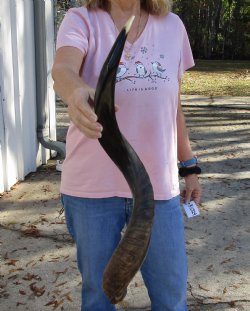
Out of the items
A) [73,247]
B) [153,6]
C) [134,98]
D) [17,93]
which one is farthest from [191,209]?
[17,93]

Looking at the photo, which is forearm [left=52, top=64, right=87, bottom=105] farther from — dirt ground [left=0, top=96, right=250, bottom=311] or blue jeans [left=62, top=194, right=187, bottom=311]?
dirt ground [left=0, top=96, right=250, bottom=311]

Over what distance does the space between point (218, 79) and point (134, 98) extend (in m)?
13.5

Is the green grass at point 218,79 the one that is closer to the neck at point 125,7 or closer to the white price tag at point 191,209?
the white price tag at point 191,209

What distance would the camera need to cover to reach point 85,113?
1.41 meters

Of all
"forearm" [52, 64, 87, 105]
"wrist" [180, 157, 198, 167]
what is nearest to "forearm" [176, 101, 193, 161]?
"wrist" [180, 157, 198, 167]

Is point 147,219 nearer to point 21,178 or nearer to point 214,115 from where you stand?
point 21,178

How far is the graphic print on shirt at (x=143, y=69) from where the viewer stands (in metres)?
1.99

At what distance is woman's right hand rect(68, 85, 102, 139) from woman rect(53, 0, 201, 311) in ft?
1.39

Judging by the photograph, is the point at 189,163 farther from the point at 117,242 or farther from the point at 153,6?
the point at 153,6

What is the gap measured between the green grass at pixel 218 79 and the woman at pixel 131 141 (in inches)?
390

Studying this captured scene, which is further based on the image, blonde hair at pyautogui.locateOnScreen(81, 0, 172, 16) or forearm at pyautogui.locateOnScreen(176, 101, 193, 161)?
forearm at pyautogui.locateOnScreen(176, 101, 193, 161)

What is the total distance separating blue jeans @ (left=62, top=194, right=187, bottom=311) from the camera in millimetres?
2135

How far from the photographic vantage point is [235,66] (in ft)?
63.3

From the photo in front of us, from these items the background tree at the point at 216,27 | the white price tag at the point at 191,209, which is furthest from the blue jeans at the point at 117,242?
the background tree at the point at 216,27
